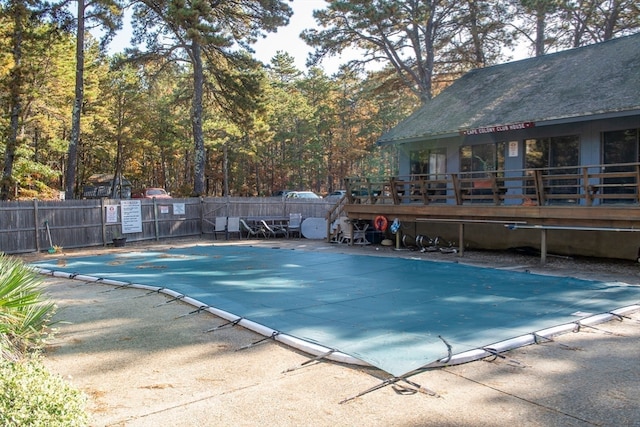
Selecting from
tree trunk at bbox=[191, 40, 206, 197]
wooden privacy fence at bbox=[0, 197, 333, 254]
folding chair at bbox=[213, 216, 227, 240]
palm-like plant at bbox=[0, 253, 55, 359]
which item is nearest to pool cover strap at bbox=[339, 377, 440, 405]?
palm-like plant at bbox=[0, 253, 55, 359]

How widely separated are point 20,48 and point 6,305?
18106 mm

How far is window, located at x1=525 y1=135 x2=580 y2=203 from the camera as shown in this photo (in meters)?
13.5

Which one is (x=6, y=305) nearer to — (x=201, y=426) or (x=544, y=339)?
(x=201, y=426)

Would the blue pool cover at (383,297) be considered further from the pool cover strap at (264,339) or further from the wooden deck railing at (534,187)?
the wooden deck railing at (534,187)

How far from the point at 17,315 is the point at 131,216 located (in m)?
14.4

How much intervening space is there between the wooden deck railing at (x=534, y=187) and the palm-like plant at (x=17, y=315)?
989 cm

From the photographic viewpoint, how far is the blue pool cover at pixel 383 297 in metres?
5.48

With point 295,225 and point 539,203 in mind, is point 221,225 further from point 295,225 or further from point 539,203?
point 539,203

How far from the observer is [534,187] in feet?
39.1

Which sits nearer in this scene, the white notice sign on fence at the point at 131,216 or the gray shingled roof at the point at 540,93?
the gray shingled roof at the point at 540,93

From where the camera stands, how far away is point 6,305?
14.9 ft

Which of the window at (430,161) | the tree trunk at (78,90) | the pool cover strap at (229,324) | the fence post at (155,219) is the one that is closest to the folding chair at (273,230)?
the fence post at (155,219)

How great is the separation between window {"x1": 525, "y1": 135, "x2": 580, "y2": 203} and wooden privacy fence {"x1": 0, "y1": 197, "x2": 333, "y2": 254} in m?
10.4

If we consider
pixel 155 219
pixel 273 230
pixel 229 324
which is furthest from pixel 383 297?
pixel 155 219
